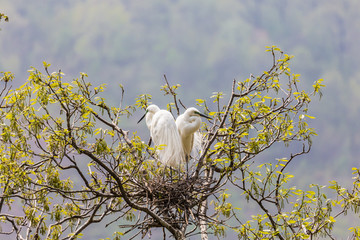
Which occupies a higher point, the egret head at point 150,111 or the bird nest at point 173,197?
the egret head at point 150,111

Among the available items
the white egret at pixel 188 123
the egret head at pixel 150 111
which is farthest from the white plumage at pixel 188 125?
the egret head at pixel 150 111

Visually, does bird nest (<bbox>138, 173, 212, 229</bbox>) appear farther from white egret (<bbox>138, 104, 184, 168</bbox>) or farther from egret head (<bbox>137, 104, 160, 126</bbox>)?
egret head (<bbox>137, 104, 160, 126</bbox>)

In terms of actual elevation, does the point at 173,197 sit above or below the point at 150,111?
below

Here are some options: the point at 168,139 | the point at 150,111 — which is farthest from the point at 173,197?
the point at 150,111

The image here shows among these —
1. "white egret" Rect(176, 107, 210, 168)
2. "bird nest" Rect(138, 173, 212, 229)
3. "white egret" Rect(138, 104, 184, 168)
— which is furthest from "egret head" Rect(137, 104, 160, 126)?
"bird nest" Rect(138, 173, 212, 229)

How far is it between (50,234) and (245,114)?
2.41 m

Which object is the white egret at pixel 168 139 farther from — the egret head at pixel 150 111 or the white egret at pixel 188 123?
the egret head at pixel 150 111

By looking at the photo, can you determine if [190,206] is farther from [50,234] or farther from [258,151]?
[50,234]

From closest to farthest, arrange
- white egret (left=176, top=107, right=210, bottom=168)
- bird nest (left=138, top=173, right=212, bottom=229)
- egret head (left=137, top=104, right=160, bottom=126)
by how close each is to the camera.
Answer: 1. bird nest (left=138, top=173, right=212, bottom=229)
2. white egret (left=176, top=107, right=210, bottom=168)
3. egret head (left=137, top=104, right=160, bottom=126)

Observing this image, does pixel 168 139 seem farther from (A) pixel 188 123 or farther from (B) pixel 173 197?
(B) pixel 173 197

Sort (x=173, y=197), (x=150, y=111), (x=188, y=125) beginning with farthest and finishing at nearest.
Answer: (x=150, y=111) < (x=188, y=125) < (x=173, y=197)

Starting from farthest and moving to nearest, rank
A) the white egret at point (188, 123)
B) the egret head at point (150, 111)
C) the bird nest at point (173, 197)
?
1. the egret head at point (150, 111)
2. the white egret at point (188, 123)
3. the bird nest at point (173, 197)

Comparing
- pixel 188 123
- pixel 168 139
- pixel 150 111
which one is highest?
pixel 150 111

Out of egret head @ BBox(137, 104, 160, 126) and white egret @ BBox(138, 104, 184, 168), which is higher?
egret head @ BBox(137, 104, 160, 126)
